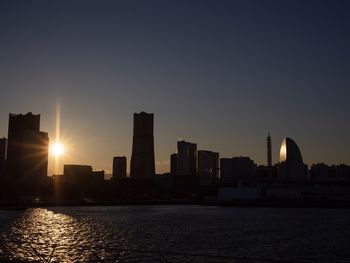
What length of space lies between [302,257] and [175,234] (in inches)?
897

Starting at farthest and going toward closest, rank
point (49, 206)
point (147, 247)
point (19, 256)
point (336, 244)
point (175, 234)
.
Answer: point (49, 206), point (175, 234), point (336, 244), point (147, 247), point (19, 256)

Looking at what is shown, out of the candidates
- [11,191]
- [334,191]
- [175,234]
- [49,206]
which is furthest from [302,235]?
[11,191]

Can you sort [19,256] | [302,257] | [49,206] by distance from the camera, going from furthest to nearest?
[49,206] < [302,257] < [19,256]

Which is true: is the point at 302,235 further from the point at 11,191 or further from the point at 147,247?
the point at 11,191

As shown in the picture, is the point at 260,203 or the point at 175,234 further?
the point at 260,203

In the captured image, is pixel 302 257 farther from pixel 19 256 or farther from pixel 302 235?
pixel 19 256

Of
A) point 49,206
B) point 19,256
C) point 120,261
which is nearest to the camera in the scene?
point 120,261

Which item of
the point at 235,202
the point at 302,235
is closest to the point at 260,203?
the point at 235,202

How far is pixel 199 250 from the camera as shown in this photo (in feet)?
147

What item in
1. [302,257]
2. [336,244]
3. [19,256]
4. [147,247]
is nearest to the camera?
[19,256]

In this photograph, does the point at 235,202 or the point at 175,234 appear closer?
the point at 175,234

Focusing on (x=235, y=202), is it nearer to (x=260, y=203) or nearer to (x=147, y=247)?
(x=260, y=203)

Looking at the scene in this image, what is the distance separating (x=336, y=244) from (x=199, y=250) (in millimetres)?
17765

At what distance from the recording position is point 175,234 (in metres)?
60.8
